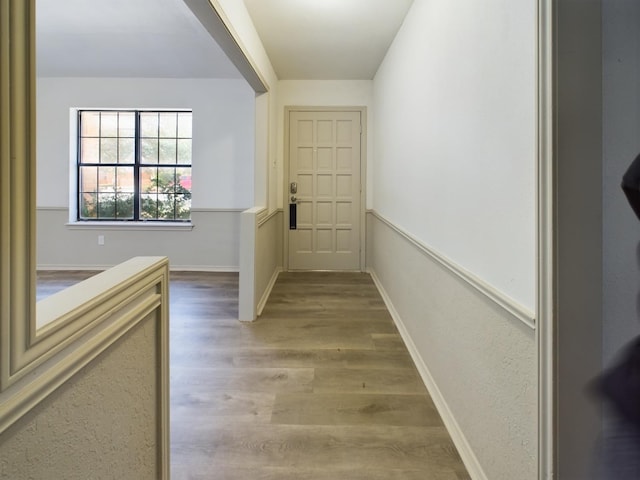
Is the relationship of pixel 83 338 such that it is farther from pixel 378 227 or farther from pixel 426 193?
pixel 378 227

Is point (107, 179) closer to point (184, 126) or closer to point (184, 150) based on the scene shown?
point (184, 150)

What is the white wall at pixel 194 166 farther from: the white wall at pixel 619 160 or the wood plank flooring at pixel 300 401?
the white wall at pixel 619 160

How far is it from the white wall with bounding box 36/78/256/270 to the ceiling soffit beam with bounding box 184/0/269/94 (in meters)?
1.67

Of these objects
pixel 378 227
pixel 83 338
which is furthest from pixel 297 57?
pixel 83 338

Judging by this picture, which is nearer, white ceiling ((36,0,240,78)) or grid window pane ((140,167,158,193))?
white ceiling ((36,0,240,78))

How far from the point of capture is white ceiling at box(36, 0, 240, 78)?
10.8 feet

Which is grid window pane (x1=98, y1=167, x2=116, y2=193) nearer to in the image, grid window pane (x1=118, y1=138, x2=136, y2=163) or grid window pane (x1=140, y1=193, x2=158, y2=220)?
grid window pane (x1=118, y1=138, x2=136, y2=163)

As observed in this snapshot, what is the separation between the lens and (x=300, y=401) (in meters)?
2.13

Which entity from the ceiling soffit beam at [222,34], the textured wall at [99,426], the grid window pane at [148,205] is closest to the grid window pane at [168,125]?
the grid window pane at [148,205]

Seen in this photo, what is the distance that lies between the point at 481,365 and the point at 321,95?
14.2 ft

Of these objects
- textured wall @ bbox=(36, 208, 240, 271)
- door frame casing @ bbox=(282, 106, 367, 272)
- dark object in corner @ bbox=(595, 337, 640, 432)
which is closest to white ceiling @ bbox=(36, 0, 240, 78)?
door frame casing @ bbox=(282, 106, 367, 272)

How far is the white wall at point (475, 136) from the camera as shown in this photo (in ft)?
4.01

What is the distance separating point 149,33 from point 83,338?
12.5ft

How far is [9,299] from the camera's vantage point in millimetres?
610
